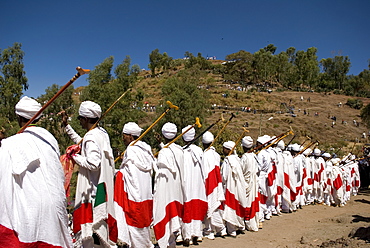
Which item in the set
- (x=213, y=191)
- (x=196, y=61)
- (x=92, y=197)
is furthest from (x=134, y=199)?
(x=196, y=61)

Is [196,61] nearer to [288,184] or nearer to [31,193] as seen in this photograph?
[288,184]

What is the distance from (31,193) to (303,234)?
22.6ft

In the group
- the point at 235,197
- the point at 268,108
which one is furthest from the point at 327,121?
the point at 235,197

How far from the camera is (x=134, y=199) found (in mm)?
5008

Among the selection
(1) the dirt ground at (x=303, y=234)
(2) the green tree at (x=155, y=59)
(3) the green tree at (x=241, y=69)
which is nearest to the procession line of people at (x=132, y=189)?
(1) the dirt ground at (x=303, y=234)

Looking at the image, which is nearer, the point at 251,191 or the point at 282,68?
the point at 251,191

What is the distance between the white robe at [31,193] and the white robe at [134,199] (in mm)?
1837

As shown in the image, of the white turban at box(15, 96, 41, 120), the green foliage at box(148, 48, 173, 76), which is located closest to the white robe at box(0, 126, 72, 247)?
the white turban at box(15, 96, 41, 120)

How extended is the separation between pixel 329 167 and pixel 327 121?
41.0 meters

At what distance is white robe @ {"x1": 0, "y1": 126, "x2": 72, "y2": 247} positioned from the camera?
284 cm

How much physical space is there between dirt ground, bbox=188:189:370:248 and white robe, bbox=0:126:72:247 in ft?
13.5

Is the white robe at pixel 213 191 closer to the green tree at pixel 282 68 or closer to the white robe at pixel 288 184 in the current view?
the white robe at pixel 288 184

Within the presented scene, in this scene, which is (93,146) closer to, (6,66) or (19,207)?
(19,207)

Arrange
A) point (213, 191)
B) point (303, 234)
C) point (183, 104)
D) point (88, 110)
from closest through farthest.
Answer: point (88, 110), point (213, 191), point (303, 234), point (183, 104)
